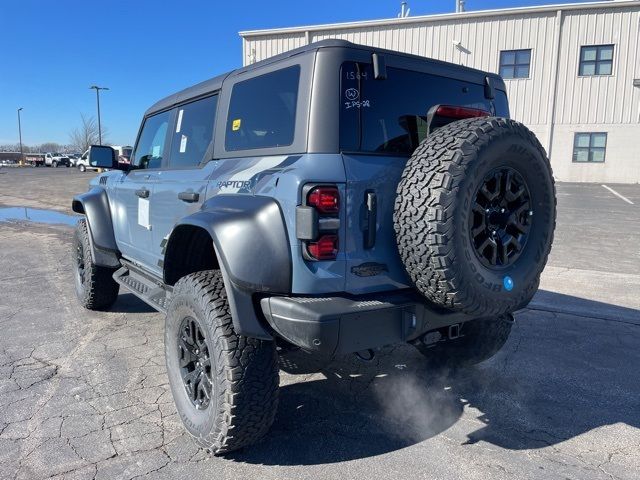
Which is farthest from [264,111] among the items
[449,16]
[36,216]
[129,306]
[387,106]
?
[449,16]

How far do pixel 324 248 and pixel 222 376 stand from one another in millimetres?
844

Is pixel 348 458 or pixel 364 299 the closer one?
pixel 364 299

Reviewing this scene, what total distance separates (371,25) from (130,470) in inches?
1043

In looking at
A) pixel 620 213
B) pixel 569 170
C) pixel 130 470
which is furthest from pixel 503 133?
pixel 569 170

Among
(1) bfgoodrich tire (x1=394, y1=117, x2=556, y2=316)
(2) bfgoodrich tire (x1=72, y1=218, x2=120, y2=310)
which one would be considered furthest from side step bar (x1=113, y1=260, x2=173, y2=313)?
(1) bfgoodrich tire (x1=394, y1=117, x2=556, y2=316)

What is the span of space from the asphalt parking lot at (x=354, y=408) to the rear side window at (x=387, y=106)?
1665mm

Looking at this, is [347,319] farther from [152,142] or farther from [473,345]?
[152,142]

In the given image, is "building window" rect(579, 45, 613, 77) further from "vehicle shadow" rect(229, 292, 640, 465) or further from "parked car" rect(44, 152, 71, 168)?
"parked car" rect(44, 152, 71, 168)

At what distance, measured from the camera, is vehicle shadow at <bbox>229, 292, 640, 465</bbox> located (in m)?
2.84

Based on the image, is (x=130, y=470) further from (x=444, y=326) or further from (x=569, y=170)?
(x=569, y=170)

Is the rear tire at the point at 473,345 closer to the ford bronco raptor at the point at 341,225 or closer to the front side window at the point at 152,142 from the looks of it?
the ford bronco raptor at the point at 341,225

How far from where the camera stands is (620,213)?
14148 millimetres

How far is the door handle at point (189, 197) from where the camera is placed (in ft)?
10.1

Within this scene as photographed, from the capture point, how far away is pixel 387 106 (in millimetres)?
2629
